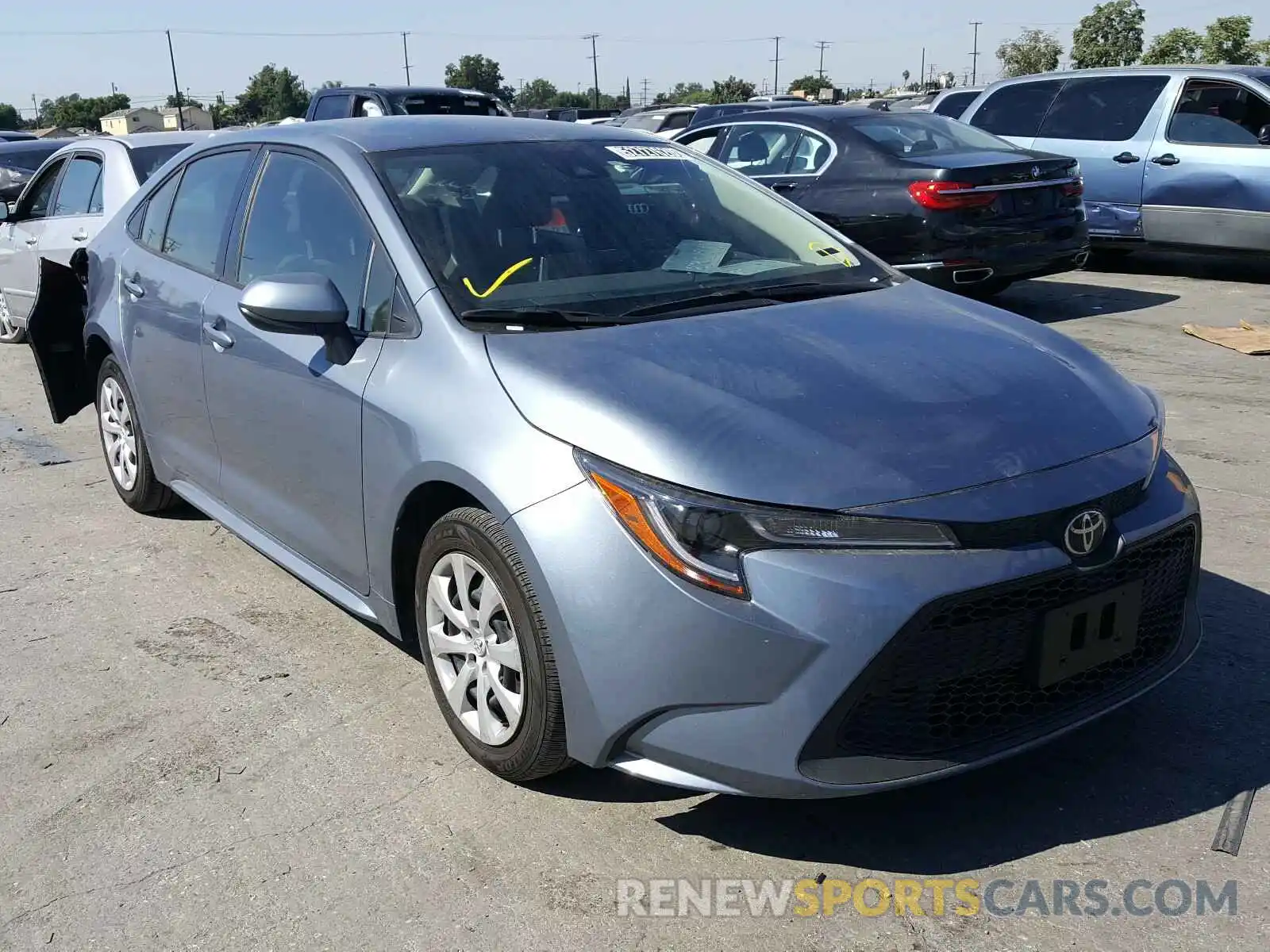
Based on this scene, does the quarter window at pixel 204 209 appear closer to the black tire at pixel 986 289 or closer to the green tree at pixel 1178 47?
the black tire at pixel 986 289

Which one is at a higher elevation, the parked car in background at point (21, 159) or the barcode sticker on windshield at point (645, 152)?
the barcode sticker on windshield at point (645, 152)

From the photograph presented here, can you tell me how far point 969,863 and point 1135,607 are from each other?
2.24 ft

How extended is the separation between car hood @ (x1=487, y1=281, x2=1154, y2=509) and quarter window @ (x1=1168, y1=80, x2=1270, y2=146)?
808 centimetres

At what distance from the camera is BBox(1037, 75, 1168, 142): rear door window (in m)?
10.7

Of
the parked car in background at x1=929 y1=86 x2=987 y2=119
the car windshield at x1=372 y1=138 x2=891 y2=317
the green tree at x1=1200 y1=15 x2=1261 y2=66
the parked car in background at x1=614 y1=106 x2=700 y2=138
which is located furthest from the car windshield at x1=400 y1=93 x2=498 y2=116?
the green tree at x1=1200 y1=15 x2=1261 y2=66

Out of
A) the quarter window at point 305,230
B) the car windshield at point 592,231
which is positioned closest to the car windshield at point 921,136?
the car windshield at point 592,231

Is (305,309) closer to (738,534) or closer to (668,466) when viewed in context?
(668,466)

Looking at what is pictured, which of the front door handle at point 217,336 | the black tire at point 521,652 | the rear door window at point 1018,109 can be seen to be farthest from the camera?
the rear door window at point 1018,109

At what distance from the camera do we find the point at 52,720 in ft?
11.7

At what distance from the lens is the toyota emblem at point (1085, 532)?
8.61 ft

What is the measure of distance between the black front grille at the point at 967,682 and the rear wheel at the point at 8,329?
28.6ft

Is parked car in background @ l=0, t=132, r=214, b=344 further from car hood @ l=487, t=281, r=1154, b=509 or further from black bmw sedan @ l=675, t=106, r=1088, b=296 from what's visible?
car hood @ l=487, t=281, r=1154, b=509

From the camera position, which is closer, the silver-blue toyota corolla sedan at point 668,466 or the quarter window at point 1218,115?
the silver-blue toyota corolla sedan at point 668,466

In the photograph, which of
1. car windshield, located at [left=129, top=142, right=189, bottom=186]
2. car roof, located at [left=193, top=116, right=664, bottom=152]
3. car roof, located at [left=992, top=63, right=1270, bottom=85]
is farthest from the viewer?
car roof, located at [left=992, top=63, right=1270, bottom=85]
